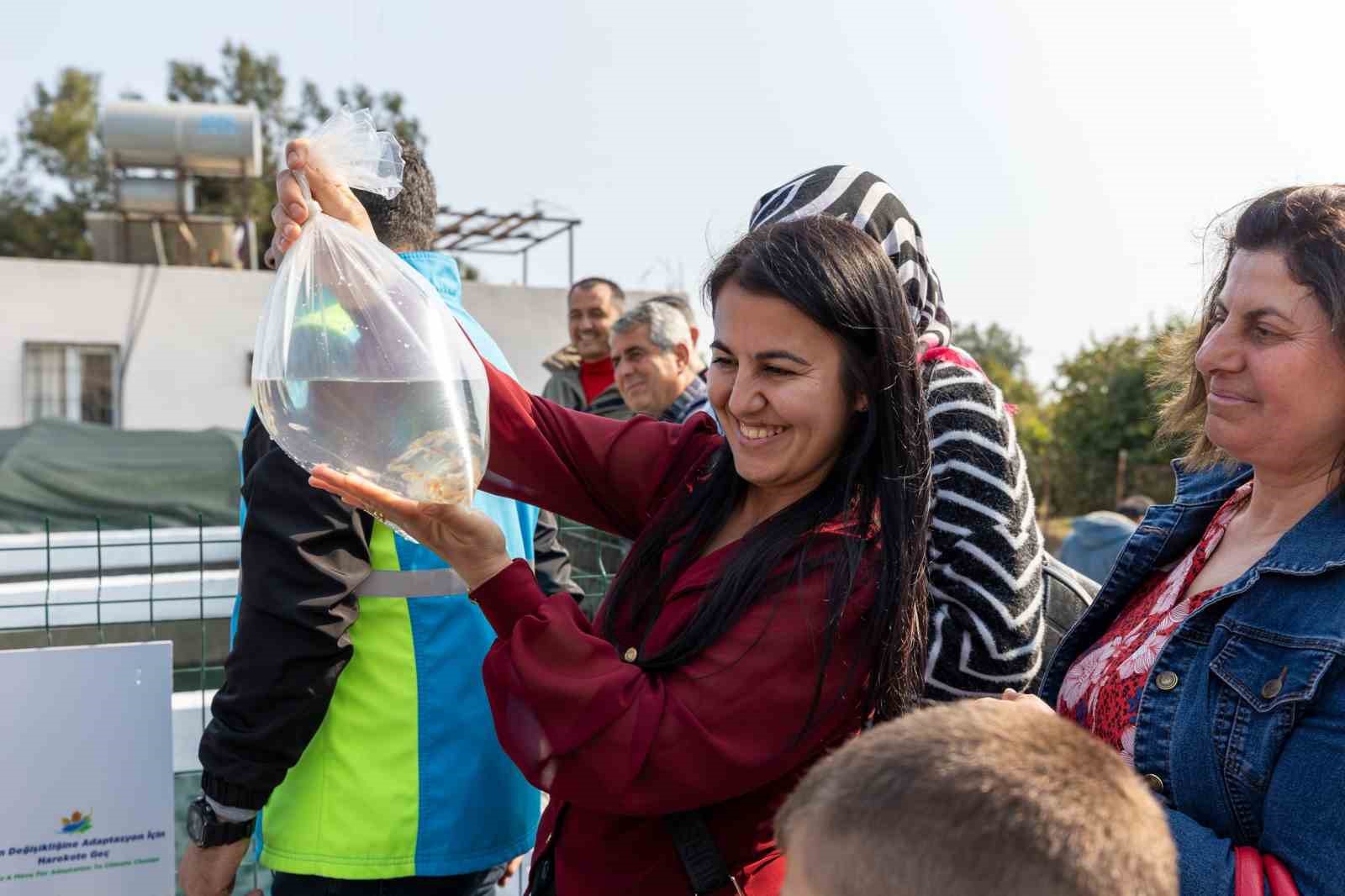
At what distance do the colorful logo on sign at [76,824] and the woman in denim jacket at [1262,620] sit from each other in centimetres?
179

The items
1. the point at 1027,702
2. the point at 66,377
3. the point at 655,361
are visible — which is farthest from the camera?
the point at 66,377

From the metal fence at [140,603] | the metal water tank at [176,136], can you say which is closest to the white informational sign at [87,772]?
the metal fence at [140,603]

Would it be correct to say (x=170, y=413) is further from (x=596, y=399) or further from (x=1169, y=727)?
(x=1169, y=727)

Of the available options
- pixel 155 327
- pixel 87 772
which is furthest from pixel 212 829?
pixel 155 327

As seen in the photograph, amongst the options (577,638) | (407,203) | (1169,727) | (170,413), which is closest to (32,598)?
(407,203)

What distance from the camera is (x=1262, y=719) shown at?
4.02 feet

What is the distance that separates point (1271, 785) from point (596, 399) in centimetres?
380

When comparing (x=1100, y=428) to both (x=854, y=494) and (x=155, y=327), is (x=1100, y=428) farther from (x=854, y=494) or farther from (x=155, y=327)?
(x=854, y=494)

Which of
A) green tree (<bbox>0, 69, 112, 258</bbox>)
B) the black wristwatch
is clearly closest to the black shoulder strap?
the black wristwatch

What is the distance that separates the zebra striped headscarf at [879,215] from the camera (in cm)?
176

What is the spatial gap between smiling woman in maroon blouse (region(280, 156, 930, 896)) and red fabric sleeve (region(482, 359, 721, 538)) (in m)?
0.15

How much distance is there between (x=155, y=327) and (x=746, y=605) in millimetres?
12822

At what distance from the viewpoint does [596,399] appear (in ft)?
15.8

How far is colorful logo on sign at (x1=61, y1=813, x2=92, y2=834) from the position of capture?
6.71 ft
